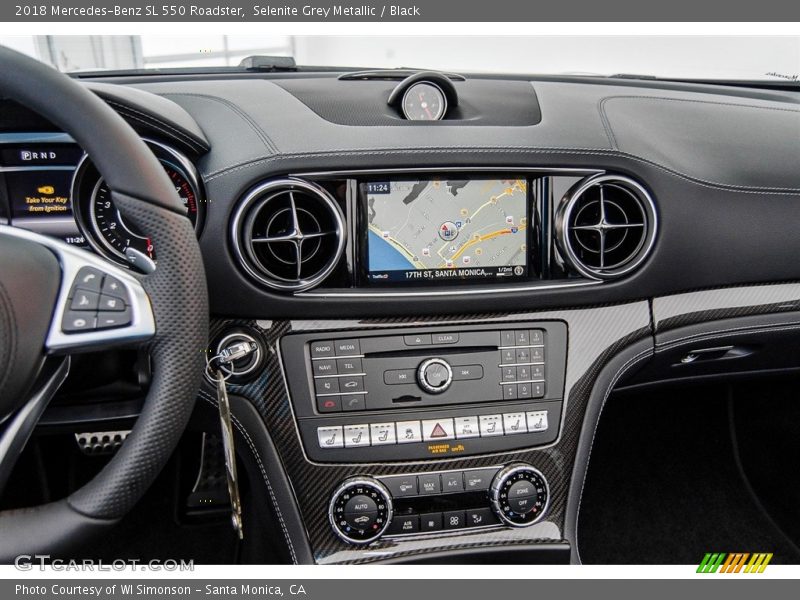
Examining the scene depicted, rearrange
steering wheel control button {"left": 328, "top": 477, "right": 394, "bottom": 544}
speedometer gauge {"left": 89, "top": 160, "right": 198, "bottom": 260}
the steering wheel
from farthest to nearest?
steering wheel control button {"left": 328, "top": 477, "right": 394, "bottom": 544} → speedometer gauge {"left": 89, "top": 160, "right": 198, "bottom": 260} → the steering wheel

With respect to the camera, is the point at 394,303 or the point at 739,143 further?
the point at 739,143

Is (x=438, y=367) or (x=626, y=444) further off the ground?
(x=438, y=367)

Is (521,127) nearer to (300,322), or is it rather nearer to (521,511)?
(300,322)

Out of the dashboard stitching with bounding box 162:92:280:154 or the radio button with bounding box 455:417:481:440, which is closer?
the dashboard stitching with bounding box 162:92:280:154

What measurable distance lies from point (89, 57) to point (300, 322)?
2.76 feet

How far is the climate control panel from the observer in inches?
52.9

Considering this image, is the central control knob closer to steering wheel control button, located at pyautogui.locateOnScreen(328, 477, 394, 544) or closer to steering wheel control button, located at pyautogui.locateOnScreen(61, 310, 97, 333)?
steering wheel control button, located at pyautogui.locateOnScreen(328, 477, 394, 544)

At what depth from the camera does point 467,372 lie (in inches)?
54.3

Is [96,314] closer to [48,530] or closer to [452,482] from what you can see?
[48,530]

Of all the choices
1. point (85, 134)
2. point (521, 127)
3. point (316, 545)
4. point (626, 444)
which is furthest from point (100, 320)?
point (626, 444)

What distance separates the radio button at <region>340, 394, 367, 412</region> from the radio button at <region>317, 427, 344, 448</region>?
0.15 ft

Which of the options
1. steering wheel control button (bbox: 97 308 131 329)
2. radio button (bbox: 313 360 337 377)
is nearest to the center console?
radio button (bbox: 313 360 337 377)

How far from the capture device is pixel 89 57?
1558mm

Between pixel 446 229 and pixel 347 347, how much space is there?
312mm
